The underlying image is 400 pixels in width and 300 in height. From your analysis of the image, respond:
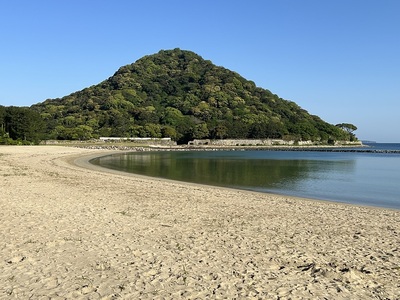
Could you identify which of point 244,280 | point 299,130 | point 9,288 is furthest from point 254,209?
point 299,130

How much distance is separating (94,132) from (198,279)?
142 meters

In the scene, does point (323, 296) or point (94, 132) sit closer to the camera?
point (323, 296)

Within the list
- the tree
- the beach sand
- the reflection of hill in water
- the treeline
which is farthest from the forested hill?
the beach sand

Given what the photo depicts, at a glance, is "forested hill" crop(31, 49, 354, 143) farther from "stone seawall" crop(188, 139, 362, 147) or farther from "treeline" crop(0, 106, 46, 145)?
"treeline" crop(0, 106, 46, 145)

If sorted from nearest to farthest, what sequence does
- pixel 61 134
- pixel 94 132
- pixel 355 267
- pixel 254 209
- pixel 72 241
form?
pixel 355 267 → pixel 72 241 → pixel 254 209 → pixel 61 134 → pixel 94 132

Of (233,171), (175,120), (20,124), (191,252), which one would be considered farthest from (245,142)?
(191,252)

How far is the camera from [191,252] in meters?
8.17

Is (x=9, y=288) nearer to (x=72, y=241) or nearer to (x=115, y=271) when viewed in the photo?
(x=115, y=271)

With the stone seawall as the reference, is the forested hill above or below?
above

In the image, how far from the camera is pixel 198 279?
655 cm

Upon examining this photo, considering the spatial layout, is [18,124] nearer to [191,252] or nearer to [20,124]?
[20,124]

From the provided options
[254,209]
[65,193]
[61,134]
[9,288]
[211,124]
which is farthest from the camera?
[211,124]

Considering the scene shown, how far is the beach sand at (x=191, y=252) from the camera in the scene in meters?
6.12

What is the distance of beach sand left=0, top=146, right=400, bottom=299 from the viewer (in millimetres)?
6121
